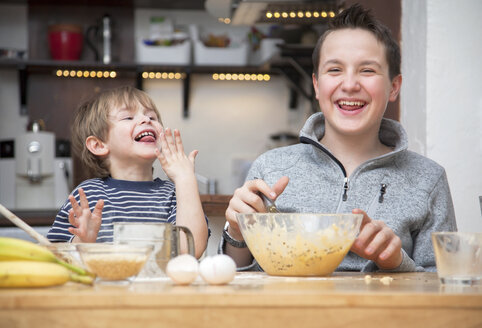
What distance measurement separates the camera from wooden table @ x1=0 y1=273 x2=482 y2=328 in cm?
90

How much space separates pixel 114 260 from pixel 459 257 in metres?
0.54

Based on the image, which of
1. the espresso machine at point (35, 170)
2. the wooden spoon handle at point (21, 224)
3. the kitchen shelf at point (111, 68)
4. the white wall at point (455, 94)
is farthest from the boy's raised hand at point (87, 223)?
the kitchen shelf at point (111, 68)

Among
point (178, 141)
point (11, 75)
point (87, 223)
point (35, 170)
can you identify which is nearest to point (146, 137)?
point (178, 141)

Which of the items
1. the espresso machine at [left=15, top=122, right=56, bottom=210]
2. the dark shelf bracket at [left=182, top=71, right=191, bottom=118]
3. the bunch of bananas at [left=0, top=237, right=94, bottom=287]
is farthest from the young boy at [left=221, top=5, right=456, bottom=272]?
the dark shelf bracket at [left=182, top=71, right=191, bottom=118]

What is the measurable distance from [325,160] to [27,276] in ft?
3.30

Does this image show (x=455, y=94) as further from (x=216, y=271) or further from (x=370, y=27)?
(x=216, y=271)

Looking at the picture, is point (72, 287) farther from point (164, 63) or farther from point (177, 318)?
point (164, 63)

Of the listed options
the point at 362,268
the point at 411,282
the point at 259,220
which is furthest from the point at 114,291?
the point at 362,268

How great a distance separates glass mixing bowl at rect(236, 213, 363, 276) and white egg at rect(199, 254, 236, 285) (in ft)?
0.56

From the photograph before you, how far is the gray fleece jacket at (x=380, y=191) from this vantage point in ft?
5.57

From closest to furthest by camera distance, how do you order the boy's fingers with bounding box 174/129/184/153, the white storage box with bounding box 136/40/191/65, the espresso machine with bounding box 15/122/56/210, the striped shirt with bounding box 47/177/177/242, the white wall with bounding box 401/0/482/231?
the boy's fingers with bounding box 174/129/184/153 < the striped shirt with bounding box 47/177/177/242 < the white wall with bounding box 401/0/482/231 < the espresso machine with bounding box 15/122/56/210 < the white storage box with bounding box 136/40/191/65

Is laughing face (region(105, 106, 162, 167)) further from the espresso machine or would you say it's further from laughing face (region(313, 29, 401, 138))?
the espresso machine

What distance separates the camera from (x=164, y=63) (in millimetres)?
4844

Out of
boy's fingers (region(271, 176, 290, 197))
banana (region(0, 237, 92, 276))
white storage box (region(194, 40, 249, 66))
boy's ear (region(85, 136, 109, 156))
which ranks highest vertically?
white storage box (region(194, 40, 249, 66))
